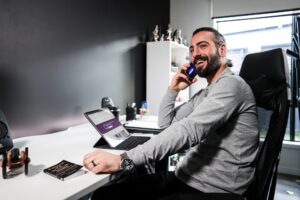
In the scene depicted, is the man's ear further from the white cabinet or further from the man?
the white cabinet

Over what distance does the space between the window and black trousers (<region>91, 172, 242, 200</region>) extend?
228 cm

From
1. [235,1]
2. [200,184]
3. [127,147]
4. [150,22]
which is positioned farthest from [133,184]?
[235,1]

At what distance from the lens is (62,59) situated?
1.69 metres

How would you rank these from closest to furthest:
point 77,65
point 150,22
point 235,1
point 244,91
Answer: point 244,91
point 77,65
point 150,22
point 235,1

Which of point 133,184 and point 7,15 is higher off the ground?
point 7,15

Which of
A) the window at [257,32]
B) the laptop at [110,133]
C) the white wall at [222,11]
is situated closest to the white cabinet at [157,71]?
the white wall at [222,11]

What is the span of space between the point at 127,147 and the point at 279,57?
794mm

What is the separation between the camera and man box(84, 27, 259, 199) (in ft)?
2.86

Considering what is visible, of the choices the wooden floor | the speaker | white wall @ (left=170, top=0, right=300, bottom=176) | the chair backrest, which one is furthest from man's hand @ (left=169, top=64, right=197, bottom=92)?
white wall @ (left=170, top=0, right=300, bottom=176)

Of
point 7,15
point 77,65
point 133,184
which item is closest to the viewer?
point 133,184

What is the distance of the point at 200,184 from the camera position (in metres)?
1.01

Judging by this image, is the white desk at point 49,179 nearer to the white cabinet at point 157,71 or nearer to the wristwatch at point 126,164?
the wristwatch at point 126,164

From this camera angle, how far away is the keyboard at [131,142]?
3.93 ft

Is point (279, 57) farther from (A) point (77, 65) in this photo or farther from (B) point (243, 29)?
(B) point (243, 29)
